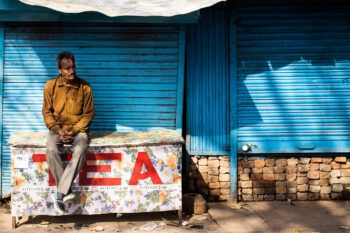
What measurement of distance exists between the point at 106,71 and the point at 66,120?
1.13 m

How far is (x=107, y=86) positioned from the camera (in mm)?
6016

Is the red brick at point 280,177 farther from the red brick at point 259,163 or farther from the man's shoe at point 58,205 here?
the man's shoe at point 58,205

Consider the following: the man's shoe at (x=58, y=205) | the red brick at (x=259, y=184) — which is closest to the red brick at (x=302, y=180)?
the red brick at (x=259, y=184)

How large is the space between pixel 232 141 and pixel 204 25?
78.2 inches

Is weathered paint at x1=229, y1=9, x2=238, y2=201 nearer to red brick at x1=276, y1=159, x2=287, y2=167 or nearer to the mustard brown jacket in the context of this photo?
red brick at x1=276, y1=159, x2=287, y2=167

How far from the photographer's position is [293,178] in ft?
21.3

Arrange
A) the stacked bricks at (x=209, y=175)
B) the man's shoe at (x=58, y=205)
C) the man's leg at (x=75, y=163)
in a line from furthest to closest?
the stacked bricks at (x=209, y=175) → the man's shoe at (x=58, y=205) → the man's leg at (x=75, y=163)

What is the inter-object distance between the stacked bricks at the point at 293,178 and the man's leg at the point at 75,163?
2.74 meters

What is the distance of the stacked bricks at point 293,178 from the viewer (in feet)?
21.2

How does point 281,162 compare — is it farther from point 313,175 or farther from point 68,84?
point 68,84

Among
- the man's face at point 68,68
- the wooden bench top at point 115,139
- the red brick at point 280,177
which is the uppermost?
the man's face at point 68,68

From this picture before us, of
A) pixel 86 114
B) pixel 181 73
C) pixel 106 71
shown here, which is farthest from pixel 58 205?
pixel 181 73

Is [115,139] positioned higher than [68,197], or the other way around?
[115,139]

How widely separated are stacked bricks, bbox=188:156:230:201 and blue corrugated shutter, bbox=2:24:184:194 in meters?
0.85
